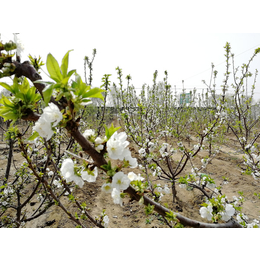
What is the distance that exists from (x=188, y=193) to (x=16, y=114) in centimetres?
433

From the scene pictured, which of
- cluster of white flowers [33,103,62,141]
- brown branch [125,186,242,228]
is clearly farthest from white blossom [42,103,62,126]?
brown branch [125,186,242,228]

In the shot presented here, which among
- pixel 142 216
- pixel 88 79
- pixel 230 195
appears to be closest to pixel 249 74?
pixel 230 195

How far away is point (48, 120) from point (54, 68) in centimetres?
19

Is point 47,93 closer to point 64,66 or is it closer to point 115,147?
point 64,66

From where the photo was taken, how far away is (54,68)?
596mm

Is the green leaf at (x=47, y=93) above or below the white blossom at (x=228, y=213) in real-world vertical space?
above

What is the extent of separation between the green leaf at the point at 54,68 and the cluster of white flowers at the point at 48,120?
0.35ft

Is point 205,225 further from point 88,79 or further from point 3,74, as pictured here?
point 88,79

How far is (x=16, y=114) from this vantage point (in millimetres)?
625

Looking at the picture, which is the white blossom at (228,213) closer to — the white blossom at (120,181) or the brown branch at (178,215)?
the brown branch at (178,215)

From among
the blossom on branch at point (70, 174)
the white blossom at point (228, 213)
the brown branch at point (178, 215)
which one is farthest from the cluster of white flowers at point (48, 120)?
the white blossom at point (228, 213)

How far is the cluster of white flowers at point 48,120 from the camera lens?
0.55 m

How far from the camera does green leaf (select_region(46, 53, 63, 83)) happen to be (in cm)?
59

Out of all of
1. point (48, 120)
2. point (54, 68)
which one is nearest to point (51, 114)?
point (48, 120)
